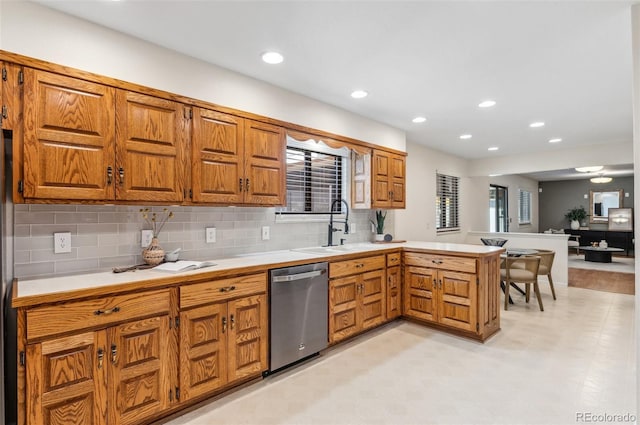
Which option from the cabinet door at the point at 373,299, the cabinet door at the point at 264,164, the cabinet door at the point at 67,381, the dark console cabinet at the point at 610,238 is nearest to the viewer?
the cabinet door at the point at 67,381

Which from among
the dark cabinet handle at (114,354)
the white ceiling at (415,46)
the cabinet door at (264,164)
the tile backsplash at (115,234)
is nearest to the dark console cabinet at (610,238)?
the white ceiling at (415,46)

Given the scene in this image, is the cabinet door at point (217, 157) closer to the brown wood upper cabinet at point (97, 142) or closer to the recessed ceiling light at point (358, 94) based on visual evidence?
the brown wood upper cabinet at point (97, 142)

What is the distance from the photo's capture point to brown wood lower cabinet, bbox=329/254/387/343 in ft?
10.3

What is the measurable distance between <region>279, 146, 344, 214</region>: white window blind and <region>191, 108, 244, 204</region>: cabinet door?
34.6 inches

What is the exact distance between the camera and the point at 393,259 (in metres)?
3.85

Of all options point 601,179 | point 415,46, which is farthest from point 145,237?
point 601,179

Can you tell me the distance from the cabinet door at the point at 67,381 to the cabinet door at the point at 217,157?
117 centimetres

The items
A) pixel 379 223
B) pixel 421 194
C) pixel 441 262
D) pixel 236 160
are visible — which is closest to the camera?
pixel 236 160

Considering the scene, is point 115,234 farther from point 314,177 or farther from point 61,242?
point 314,177

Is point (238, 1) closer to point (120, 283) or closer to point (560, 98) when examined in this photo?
point (120, 283)

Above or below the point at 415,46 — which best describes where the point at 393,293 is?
below

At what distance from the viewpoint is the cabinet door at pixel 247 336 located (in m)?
2.38

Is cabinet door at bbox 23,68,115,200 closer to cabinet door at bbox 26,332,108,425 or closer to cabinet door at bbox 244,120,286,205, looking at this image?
cabinet door at bbox 26,332,108,425

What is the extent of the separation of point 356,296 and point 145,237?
202 cm
